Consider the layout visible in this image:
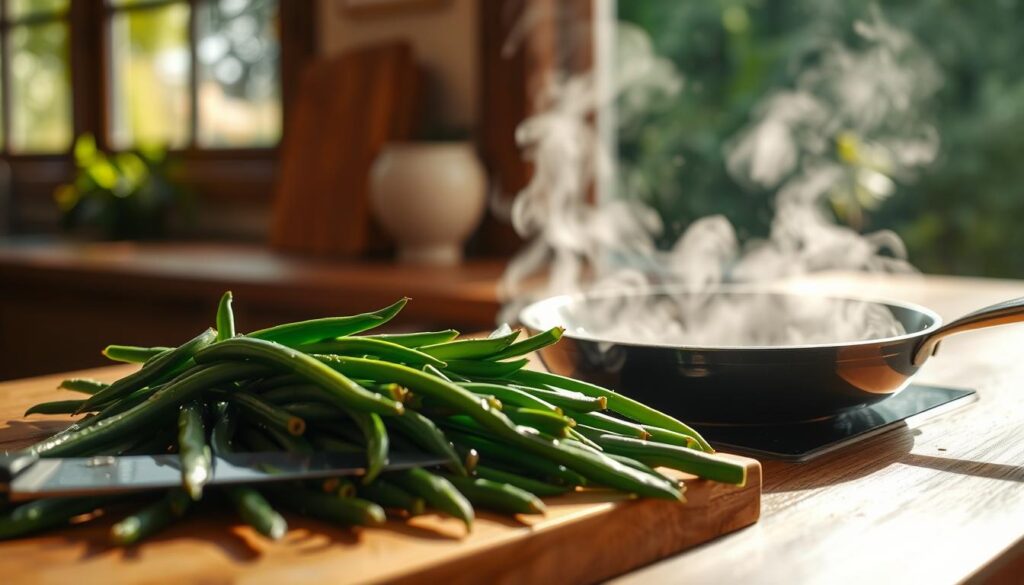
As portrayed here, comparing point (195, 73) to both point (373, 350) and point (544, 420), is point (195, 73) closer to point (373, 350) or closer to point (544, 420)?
point (373, 350)

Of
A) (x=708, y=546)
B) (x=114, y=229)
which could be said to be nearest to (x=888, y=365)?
(x=708, y=546)

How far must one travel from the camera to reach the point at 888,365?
821mm

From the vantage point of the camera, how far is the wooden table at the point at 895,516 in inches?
23.3

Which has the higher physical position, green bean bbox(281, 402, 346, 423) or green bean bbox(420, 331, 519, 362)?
green bean bbox(420, 331, 519, 362)

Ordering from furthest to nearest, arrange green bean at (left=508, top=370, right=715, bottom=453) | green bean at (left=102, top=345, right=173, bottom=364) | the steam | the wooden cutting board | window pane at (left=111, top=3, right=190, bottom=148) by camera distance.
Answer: window pane at (left=111, top=3, right=190, bottom=148), the steam, green bean at (left=102, top=345, right=173, bottom=364), green bean at (left=508, top=370, right=715, bottom=453), the wooden cutting board

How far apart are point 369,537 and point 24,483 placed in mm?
169

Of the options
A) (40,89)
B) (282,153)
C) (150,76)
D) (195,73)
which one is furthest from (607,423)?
(40,89)

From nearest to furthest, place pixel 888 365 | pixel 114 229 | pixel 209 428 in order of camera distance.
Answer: pixel 209 428
pixel 888 365
pixel 114 229

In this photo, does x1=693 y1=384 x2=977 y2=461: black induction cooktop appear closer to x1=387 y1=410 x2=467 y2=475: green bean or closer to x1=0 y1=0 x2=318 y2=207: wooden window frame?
x1=387 y1=410 x2=467 y2=475: green bean

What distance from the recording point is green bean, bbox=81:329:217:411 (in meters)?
0.74

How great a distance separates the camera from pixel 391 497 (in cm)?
59

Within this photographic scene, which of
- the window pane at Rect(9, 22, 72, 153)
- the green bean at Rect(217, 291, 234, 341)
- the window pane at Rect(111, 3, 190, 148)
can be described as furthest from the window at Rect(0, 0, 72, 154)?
the green bean at Rect(217, 291, 234, 341)

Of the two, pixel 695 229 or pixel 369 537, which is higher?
pixel 695 229

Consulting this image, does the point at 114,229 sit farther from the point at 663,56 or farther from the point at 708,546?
the point at 663,56
